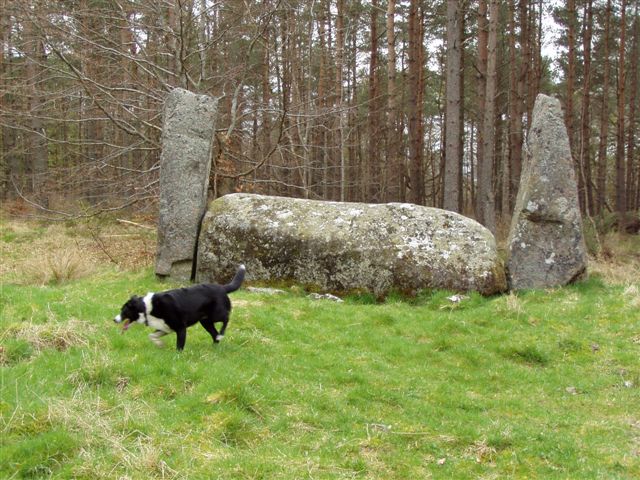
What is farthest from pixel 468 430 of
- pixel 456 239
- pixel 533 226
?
pixel 533 226

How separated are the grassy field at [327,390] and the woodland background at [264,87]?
22.1 ft

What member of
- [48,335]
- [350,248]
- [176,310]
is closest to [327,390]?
[176,310]

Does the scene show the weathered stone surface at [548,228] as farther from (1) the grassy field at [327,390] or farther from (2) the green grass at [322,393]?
(2) the green grass at [322,393]

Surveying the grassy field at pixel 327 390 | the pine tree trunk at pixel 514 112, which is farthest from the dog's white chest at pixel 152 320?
the pine tree trunk at pixel 514 112

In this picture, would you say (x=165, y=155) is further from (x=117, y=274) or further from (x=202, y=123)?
(x=117, y=274)

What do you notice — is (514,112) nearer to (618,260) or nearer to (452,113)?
(452,113)

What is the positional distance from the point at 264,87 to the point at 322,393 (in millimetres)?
19895

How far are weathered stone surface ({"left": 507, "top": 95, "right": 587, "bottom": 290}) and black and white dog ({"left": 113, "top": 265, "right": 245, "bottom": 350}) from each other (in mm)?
7084

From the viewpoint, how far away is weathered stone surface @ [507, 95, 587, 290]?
11.8m

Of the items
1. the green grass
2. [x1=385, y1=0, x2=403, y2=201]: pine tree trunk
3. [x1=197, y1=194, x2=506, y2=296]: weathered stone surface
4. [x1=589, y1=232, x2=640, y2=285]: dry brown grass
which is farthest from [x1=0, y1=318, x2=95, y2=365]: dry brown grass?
[x1=385, y1=0, x2=403, y2=201]: pine tree trunk

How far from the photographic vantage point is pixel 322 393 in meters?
6.32

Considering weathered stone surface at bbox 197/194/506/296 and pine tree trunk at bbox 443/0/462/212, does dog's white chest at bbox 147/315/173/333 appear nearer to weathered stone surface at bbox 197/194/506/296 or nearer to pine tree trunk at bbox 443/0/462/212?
weathered stone surface at bbox 197/194/506/296

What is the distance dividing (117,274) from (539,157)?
9.21 m

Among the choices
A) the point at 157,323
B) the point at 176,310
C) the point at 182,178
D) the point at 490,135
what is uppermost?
the point at 490,135
